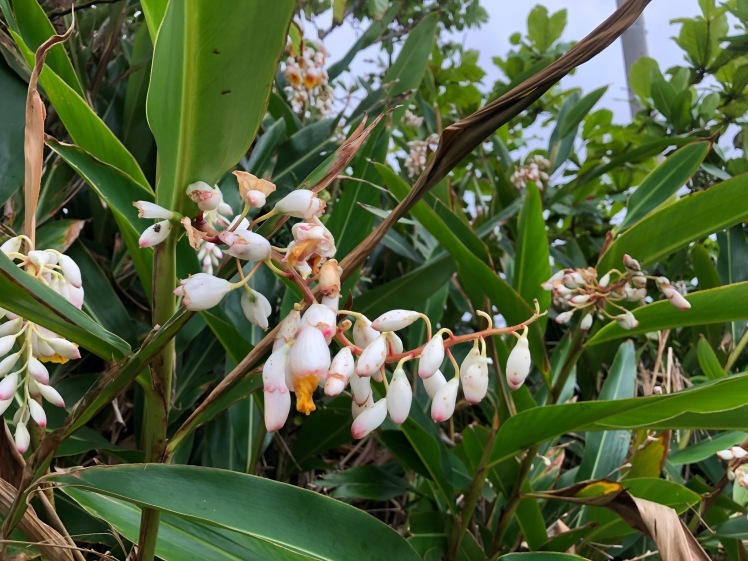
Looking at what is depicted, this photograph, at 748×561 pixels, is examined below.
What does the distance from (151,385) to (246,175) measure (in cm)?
18

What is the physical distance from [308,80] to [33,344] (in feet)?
3.93

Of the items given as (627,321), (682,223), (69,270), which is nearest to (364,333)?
(69,270)

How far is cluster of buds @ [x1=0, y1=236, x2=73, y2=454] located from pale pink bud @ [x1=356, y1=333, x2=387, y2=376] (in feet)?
0.79

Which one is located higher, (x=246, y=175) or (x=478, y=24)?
(x=478, y=24)

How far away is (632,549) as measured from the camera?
47.2 inches

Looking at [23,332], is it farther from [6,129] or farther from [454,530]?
[454,530]

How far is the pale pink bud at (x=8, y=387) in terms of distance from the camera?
0.51 meters

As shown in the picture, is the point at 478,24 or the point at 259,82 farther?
the point at 478,24

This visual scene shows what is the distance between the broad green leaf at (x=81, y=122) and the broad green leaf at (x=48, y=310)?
0.18 metres

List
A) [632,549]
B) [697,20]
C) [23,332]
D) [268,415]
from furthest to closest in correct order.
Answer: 1. [697,20]
2. [632,549]
3. [23,332]
4. [268,415]

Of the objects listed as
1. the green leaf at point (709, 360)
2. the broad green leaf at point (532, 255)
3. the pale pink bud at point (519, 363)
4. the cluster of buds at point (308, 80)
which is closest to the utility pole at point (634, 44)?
the cluster of buds at point (308, 80)

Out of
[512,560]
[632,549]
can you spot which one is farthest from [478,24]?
[512,560]

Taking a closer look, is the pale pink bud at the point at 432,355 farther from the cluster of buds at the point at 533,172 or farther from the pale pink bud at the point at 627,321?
the cluster of buds at the point at 533,172

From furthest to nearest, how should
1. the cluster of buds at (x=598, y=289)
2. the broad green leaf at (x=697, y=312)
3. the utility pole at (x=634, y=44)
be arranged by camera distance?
the utility pole at (x=634, y=44) → the cluster of buds at (x=598, y=289) → the broad green leaf at (x=697, y=312)
